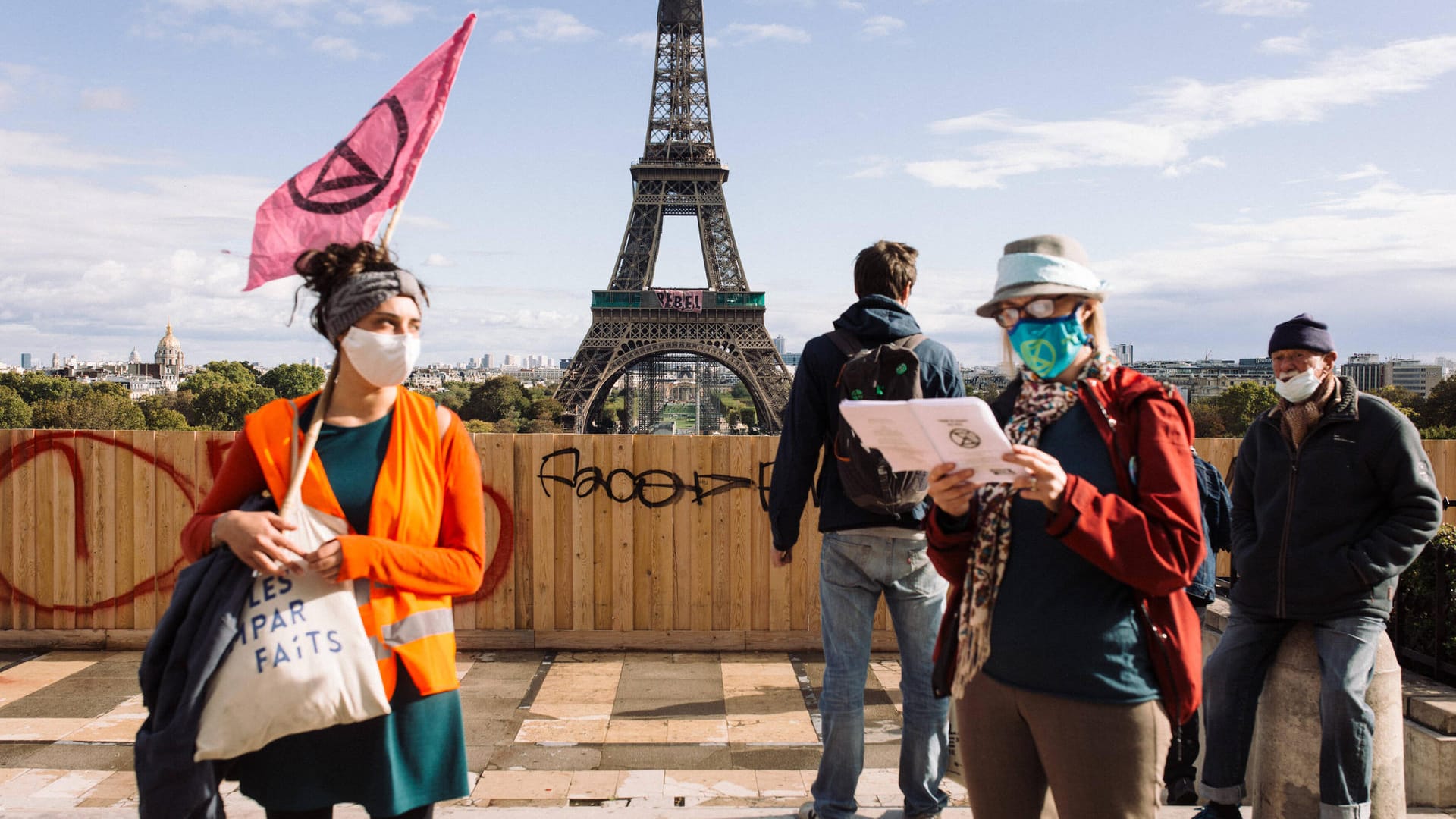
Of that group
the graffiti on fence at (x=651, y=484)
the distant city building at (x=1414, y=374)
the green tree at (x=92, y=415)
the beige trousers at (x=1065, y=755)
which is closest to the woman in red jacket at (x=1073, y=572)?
the beige trousers at (x=1065, y=755)

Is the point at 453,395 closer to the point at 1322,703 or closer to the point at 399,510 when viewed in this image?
the point at 1322,703

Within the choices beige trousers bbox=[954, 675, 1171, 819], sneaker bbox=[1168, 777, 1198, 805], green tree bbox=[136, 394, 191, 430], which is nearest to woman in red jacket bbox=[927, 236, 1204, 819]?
beige trousers bbox=[954, 675, 1171, 819]

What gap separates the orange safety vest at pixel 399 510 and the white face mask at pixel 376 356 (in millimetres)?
69

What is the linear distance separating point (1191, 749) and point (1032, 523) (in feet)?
9.13

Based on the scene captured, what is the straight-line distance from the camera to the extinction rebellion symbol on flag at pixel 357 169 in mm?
2967

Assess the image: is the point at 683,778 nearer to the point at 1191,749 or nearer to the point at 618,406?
the point at 1191,749

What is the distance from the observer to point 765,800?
14.0 feet

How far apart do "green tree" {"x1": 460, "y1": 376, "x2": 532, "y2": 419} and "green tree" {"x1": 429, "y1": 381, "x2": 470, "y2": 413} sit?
4.10 meters

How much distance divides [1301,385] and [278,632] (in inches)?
133

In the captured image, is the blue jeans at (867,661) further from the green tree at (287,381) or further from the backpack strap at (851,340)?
the green tree at (287,381)

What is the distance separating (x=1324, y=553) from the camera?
11.9 ft

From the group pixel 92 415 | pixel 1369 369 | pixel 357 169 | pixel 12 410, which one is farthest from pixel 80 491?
pixel 1369 369

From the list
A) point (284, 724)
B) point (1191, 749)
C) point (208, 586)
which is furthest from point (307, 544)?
point (1191, 749)

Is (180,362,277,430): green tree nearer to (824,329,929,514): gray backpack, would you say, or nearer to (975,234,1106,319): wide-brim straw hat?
(824,329,929,514): gray backpack
